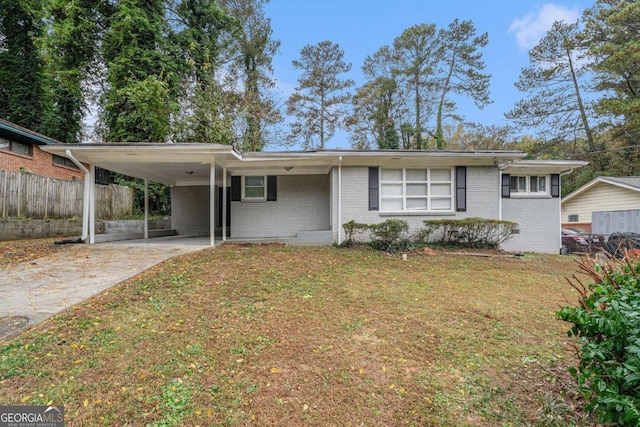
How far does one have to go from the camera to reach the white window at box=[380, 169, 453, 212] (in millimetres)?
9953

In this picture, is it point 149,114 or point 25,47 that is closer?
point 149,114

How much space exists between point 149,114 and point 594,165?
92.9 ft

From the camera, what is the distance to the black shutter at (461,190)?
9891 millimetres

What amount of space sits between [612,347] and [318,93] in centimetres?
2283

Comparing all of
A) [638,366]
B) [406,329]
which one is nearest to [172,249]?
[406,329]

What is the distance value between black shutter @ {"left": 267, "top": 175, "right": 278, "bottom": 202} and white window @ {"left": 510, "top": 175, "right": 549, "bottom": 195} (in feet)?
27.3

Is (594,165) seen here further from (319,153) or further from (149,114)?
(149,114)

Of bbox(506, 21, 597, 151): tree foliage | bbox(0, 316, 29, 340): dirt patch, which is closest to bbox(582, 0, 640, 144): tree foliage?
bbox(506, 21, 597, 151): tree foliage

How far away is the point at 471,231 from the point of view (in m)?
9.43

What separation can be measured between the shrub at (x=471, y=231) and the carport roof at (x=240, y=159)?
6.44 feet

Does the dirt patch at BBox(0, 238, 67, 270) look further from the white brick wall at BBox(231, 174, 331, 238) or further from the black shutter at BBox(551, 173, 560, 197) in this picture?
the black shutter at BBox(551, 173, 560, 197)

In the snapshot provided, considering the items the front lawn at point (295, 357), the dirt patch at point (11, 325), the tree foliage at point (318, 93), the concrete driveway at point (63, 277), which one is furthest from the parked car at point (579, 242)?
the tree foliage at point (318, 93)

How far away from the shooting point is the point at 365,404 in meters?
2.39

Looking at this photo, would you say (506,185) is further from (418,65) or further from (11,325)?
(418,65)
